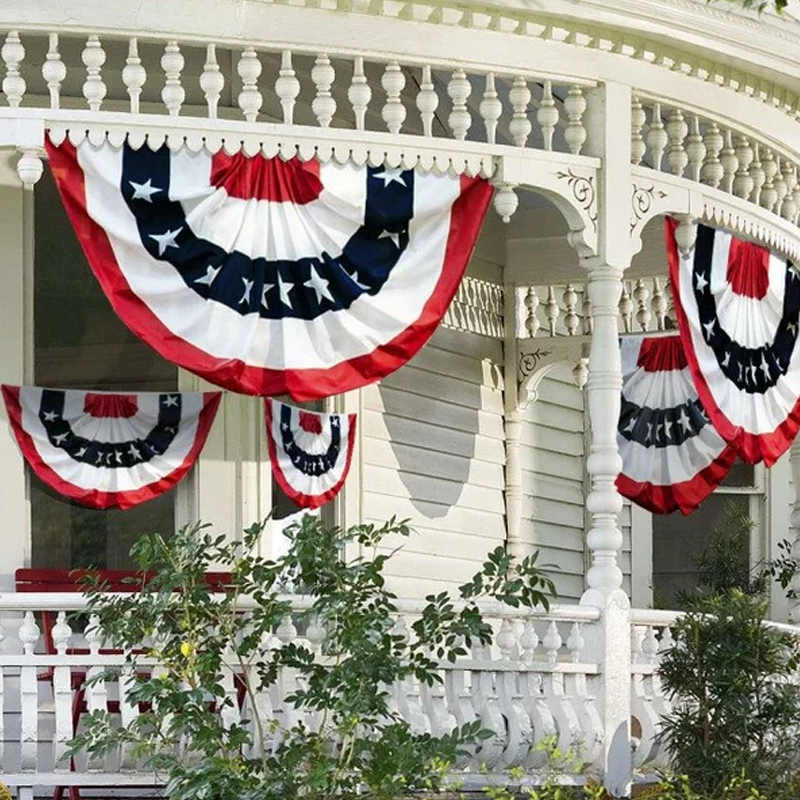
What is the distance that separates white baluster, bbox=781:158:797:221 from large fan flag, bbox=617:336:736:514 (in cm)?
233

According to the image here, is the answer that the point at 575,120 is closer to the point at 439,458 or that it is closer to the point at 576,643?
the point at 576,643

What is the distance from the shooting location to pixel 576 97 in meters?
11.8

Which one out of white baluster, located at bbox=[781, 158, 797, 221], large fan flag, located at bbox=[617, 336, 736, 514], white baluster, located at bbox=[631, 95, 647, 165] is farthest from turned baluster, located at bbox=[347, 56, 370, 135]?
large fan flag, located at bbox=[617, 336, 736, 514]

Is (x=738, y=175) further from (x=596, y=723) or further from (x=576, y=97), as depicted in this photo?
(x=596, y=723)

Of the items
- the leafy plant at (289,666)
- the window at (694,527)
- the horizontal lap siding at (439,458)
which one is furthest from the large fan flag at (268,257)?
the window at (694,527)

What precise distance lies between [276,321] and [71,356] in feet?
6.95

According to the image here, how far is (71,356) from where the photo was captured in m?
12.6

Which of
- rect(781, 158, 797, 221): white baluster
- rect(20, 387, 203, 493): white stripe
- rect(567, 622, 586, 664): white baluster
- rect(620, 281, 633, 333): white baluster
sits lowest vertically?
rect(567, 622, 586, 664): white baluster

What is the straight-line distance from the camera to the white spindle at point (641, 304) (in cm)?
1575

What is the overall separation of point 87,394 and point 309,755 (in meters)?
3.76

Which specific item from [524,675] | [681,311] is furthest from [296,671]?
[681,311]

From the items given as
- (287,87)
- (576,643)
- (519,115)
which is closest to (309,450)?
(576,643)

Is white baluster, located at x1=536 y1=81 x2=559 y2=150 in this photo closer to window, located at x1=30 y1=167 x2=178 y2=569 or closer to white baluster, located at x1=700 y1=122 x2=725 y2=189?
white baluster, located at x1=700 y1=122 x2=725 y2=189

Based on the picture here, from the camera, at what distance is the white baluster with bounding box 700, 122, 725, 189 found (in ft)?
41.7
